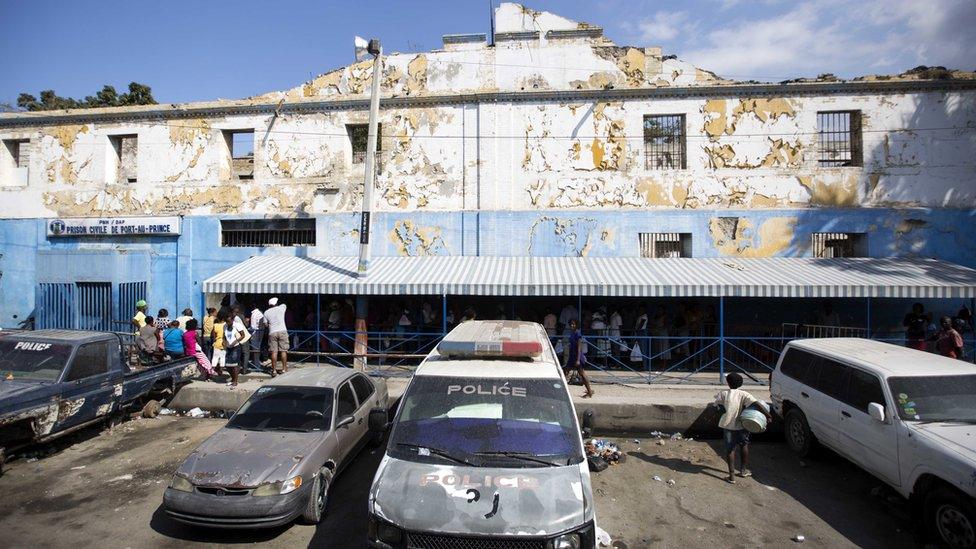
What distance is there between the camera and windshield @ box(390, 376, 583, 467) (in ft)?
14.1

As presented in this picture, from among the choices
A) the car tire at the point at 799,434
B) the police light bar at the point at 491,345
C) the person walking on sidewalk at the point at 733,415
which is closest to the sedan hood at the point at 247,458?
the police light bar at the point at 491,345

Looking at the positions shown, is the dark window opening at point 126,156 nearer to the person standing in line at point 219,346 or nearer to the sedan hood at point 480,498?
the person standing in line at point 219,346

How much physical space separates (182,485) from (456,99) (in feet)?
37.3

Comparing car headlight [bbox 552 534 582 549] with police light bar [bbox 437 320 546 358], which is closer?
car headlight [bbox 552 534 582 549]

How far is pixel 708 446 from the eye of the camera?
7.91 meters

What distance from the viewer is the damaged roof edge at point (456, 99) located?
1262 cm

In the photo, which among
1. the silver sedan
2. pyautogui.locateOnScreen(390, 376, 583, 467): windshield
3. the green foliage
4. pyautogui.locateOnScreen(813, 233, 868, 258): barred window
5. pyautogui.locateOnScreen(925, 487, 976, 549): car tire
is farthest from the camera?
the green foliage

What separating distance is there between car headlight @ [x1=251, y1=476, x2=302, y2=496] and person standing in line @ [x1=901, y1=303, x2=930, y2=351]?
468 inches

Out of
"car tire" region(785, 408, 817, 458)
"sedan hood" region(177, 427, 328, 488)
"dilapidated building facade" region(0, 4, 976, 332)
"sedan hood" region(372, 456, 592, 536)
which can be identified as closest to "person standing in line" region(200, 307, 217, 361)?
"dilapidated building facade" region(0, 4, 976, 332)

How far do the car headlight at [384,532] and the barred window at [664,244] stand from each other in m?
10.8

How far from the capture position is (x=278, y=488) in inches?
197

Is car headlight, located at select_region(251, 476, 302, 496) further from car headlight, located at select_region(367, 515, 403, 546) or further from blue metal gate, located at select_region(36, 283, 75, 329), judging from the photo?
blue metal gate, located at select_region(36, 283, 75, 329)

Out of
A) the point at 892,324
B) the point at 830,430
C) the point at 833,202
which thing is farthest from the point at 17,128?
the point at 892,324

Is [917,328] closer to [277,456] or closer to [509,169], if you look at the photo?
[509,169]
